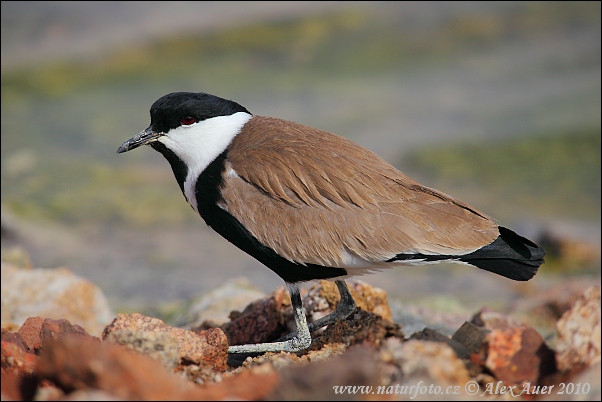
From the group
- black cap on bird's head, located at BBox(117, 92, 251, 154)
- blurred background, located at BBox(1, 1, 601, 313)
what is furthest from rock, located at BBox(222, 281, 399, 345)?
blurred background, located at BBox(1, 1, 601, 313)

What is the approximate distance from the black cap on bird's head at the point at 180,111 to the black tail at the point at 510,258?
209 cm

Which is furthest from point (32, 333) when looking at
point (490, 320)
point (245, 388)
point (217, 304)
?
point (490, 320)

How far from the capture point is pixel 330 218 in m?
5.02

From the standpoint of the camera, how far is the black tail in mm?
4887

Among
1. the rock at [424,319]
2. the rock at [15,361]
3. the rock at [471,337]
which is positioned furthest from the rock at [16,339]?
the rock at [424,319]

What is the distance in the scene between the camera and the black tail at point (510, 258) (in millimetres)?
4887

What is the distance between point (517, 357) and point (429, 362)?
571 mm

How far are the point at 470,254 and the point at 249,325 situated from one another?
5.58 ft

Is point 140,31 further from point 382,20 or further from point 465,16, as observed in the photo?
point 465,16

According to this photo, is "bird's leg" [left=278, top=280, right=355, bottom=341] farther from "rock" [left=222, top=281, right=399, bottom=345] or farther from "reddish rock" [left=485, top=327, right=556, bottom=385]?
"reddish rock" [left=485, top=327, right=556, bottom=385]

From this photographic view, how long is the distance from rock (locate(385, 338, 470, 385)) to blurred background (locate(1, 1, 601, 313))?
6219mm

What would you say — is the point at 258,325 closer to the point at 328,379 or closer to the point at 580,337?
the point at 328,379

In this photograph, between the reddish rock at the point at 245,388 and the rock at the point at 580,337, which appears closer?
the reddish rock at the point at 245,388

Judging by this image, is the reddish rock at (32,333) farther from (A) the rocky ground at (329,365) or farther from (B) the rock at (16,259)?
(B) the rock at (16,259)
